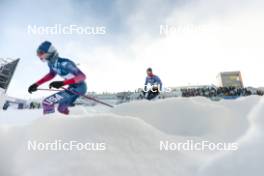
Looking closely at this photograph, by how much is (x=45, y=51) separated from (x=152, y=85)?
526cm

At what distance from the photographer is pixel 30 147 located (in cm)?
239

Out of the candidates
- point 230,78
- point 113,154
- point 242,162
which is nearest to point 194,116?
point 242,162

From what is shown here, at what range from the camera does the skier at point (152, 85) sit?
940 cm

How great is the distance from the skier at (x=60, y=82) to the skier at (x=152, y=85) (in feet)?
14.6

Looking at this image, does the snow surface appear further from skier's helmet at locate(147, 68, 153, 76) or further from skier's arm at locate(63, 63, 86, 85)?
skier's helmet at locate(147, 68, 153, 76)

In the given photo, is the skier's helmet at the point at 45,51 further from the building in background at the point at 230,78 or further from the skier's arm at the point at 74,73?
the building in background at the point at 230,78

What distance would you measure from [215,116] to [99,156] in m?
3.08

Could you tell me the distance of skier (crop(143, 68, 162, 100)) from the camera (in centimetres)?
940

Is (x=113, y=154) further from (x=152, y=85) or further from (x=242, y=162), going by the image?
(x=152, y=85)

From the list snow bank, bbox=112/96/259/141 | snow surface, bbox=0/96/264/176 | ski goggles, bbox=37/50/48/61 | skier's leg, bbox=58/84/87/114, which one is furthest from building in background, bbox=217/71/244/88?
snow surface, bbox=0/96/264/176

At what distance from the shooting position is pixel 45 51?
555 centimetres

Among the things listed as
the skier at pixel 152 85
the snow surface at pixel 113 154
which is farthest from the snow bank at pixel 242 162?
the skier at pixel 152 85

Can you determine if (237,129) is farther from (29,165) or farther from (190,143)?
(29,165)

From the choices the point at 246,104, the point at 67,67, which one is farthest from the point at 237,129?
→ the point at 67,67
